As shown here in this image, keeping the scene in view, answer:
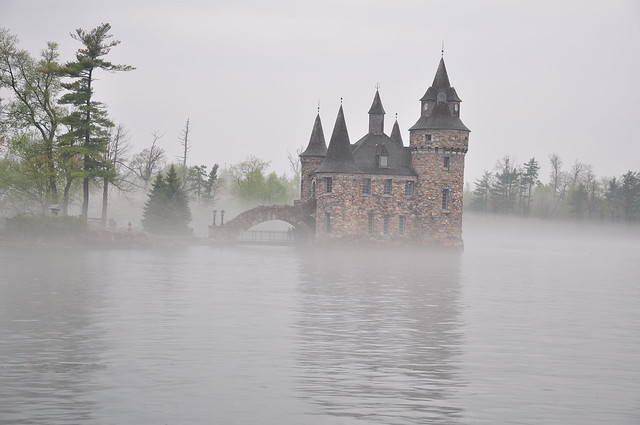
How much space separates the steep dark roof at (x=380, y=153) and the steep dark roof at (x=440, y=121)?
2974 millimetres

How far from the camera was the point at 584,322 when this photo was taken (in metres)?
30.3

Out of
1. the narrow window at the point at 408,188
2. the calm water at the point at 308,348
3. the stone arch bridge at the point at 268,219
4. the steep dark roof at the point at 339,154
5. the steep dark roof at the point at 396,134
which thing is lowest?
the calm water at the point at 308,348

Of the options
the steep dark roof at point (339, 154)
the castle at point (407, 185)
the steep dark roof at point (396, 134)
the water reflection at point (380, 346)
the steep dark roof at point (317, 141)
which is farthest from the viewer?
the steep dark roof at point (396, 134)

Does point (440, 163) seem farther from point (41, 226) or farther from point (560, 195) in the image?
point (560, 195)

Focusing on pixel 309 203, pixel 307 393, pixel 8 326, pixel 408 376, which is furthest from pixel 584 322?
pixel 309 203

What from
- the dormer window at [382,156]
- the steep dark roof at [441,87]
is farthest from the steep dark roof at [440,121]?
the dormer window at [382,156]

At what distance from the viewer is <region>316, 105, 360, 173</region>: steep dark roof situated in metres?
74.4

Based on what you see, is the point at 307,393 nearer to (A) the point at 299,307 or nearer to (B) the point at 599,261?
(A) the point at 299,307

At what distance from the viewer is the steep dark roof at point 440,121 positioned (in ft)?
249

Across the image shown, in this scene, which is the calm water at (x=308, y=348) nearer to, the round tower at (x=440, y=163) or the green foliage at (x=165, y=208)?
the green foliage at (x=165, y=208)

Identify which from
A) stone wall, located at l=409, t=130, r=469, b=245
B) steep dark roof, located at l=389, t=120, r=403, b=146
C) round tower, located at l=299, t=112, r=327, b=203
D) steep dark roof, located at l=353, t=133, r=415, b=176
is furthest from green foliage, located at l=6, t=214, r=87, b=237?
steep dark roof, located at l=389, t=120, r=403, b=146

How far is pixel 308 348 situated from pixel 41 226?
4070 cm

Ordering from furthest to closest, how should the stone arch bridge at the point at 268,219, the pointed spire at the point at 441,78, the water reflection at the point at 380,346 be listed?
the pointed spire at the point at 441,78, the stone arch bridge at the point at 268,219, the water reflection at the point at 380,346

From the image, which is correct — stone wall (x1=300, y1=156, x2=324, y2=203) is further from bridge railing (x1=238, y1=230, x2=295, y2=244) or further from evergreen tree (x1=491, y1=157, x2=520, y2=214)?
evergreen tree (x1=491, y1=157, x2=520, y2=214)
